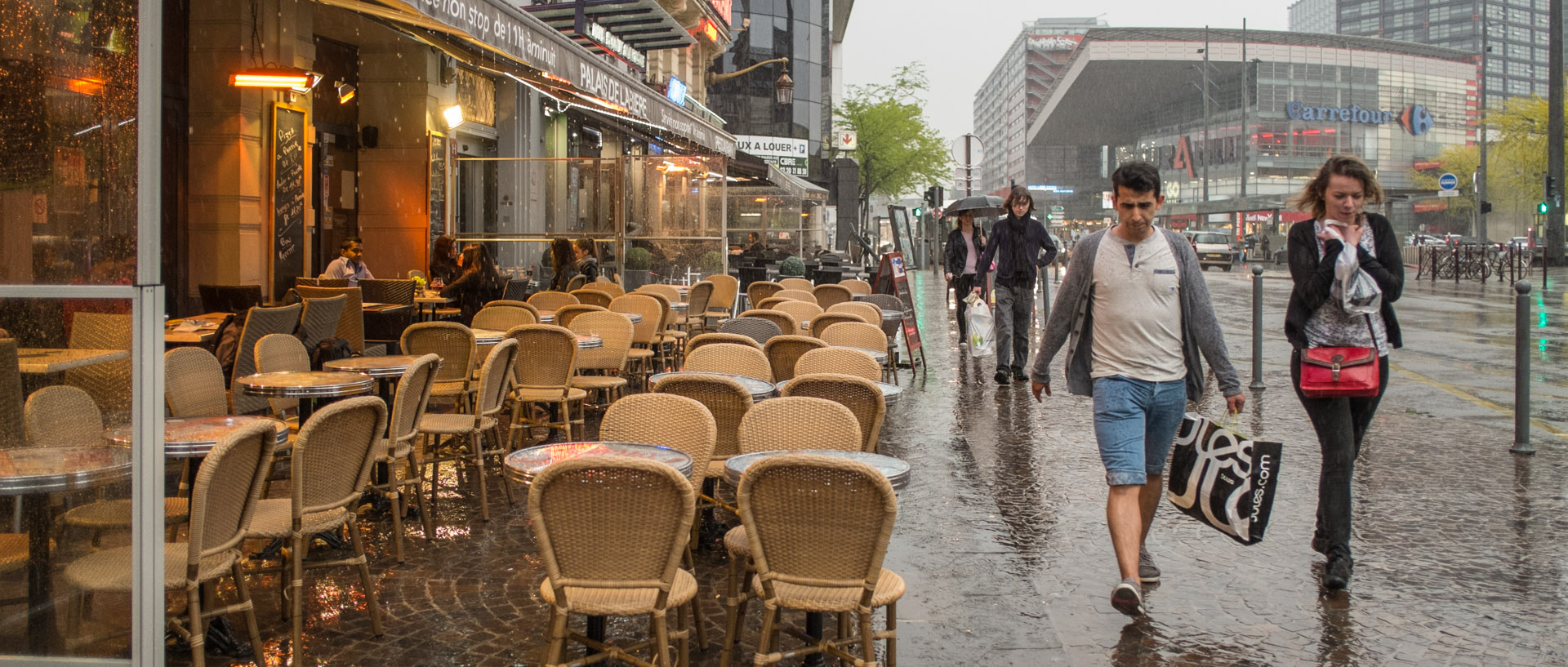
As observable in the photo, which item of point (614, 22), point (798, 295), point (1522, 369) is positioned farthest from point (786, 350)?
point (614, 22)

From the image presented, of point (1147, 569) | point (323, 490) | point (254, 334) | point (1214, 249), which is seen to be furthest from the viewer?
point (1214, 249)

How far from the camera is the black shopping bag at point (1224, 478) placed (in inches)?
189

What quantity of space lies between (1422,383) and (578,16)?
41.0ft

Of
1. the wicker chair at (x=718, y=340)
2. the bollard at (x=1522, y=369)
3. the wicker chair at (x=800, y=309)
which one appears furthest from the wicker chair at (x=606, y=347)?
the bollard at (x=1522, y=369)

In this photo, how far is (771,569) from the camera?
12.0 ft

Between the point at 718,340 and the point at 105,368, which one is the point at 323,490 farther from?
the point at 718,340

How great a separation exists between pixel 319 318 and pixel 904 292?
6.51m

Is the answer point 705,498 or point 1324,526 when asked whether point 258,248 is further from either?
point 1324,526

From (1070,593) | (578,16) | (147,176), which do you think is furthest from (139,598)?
(578,16)

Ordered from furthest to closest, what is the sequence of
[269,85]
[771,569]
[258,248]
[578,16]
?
[578,16], [258,248], [269,85], [771,569]

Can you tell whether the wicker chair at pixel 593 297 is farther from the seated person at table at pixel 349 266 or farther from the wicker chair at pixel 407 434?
the wicker chair at pixel 407 434

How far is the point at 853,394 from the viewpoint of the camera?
5.45 metres

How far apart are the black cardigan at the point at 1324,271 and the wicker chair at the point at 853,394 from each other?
5.67 ft

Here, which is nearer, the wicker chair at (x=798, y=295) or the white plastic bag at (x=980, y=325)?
the white plastic bag at (x=980, y=325)
